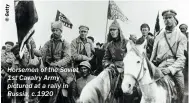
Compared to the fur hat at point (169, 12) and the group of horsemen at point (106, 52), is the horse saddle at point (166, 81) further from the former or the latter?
the fur hat at point (169, 12)

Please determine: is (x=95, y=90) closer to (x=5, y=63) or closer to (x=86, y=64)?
(x=86, y=64)

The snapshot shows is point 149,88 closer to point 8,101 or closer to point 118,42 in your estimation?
point 118,42

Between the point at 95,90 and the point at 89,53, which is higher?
the point at 89,53

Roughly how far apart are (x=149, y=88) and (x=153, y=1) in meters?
0.78

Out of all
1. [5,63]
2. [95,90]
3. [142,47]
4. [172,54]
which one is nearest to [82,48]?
[95,90]

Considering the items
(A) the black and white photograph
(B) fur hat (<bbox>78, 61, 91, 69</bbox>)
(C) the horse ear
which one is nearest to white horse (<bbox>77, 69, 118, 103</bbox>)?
(A) the black and white photograph

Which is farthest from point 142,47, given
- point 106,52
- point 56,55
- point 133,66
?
point 56,55

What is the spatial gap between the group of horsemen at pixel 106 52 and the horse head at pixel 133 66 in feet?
0.12

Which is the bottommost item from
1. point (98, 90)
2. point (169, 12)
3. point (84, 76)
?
point (98, 90)

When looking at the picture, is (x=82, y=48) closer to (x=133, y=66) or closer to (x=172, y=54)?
(x=133, y=66)

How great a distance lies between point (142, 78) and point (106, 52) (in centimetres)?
40

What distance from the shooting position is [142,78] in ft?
8.32

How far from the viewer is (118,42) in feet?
8.32

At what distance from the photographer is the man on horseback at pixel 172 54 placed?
2529mm
